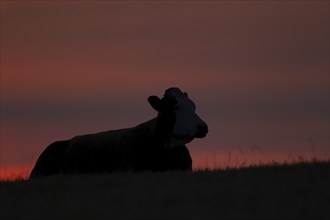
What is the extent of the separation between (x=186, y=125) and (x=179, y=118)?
1.17ft

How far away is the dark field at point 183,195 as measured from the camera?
11.3m

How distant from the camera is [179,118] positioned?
21.2 meters

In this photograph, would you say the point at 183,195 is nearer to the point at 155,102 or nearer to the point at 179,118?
the point at 179,118

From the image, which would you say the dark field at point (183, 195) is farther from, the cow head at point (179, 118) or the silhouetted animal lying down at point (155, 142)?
the cow head at point (179, 118)

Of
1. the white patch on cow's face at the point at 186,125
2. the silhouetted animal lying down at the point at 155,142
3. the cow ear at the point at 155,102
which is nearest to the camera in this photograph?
the silhouetted animal lying down at the point at 155,142

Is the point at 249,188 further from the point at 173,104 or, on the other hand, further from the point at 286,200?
the point at 173,104

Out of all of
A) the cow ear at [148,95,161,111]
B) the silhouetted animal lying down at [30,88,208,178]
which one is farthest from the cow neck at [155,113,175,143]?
the cow ear at [148,95,161,111]

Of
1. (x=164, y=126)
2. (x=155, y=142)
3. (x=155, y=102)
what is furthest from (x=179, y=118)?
(x=155, y=142)

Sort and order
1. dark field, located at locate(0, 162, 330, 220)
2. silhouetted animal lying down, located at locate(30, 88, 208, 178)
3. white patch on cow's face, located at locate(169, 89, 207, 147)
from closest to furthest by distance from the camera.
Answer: dark field, located at locate(0, 162, 330, 220), silhouetted animal lying down, located at locate(30, 88, 208, 178), white patch on cow's face, located at locate(169, 89, 207, 147)

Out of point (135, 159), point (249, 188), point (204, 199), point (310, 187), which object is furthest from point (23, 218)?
point (135, 159)

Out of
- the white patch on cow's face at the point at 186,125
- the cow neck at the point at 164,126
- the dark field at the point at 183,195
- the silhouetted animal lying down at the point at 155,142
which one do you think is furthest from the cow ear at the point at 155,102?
the dark field at the point at 183,195

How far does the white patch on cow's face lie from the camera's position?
68.4 feet

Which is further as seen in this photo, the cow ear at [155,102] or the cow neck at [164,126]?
the cow ear at [155,102]

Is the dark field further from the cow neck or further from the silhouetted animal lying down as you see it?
the cow neck
